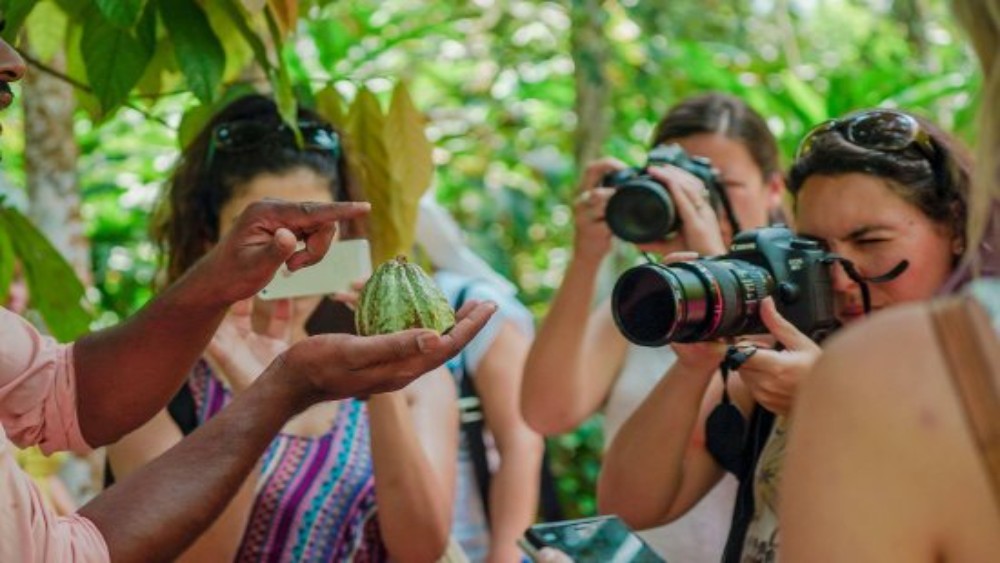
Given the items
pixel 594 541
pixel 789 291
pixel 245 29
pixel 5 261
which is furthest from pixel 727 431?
pixel 5 261

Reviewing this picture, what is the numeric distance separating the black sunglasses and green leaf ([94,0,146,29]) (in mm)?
612

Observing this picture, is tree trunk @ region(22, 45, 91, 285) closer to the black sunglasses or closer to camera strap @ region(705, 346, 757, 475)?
the black sunglasses

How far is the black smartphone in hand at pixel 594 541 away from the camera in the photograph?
1.90 meters

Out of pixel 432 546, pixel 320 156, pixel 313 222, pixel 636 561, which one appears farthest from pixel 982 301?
pixel 320 156

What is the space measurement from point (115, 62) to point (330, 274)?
19.8 inches

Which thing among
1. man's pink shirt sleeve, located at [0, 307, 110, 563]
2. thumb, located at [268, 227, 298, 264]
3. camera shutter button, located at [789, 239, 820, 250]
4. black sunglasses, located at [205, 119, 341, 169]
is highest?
black sunglasses, located at [205, 119, 341, 169]

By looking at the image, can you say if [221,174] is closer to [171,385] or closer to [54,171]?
[171,385]

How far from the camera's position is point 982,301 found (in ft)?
3.50

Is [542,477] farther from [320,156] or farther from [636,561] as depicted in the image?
[636,561]

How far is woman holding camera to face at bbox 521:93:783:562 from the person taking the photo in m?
2.67

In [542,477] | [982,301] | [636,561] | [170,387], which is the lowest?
[542,477]

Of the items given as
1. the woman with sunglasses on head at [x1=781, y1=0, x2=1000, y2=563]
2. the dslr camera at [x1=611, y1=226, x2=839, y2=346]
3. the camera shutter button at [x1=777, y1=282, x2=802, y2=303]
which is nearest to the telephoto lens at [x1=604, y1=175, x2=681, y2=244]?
the dslr camera at [x1=611, y1=226, x2=839, y2=346]

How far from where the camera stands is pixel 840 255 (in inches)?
88.4

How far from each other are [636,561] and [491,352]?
1.33m
